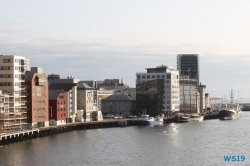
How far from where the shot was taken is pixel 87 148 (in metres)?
94.9

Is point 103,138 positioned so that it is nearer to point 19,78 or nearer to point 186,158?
point 19,78

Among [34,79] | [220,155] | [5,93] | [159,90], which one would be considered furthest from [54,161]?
[159,90]

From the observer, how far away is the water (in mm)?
78250

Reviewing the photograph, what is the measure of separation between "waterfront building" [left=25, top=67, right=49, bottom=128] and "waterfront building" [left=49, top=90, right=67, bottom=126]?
18.1 ft

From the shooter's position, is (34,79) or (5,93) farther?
(34,79)

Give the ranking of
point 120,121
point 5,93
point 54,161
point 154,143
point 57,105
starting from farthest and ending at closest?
point 120,121 → point 57,105 → point 5,93 → point 154,143 → point 54,161

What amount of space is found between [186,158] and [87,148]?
1981cm

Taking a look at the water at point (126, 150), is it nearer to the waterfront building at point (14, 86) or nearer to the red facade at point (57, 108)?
the waterfront building at point (14, 86)

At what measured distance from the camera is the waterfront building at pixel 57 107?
138000 millimetres

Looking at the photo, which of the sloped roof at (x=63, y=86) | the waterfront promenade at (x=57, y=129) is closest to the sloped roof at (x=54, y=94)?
the waterfront promenade at (x=57, y=129)

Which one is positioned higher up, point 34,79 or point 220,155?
point 34,79

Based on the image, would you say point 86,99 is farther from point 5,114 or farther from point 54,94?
point 5,114

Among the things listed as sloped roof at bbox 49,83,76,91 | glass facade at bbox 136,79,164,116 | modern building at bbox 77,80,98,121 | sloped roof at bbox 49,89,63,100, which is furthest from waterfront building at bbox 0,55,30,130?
glass facade at bbox 136,79,164,116

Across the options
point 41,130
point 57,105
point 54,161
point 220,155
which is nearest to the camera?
point 54,161
